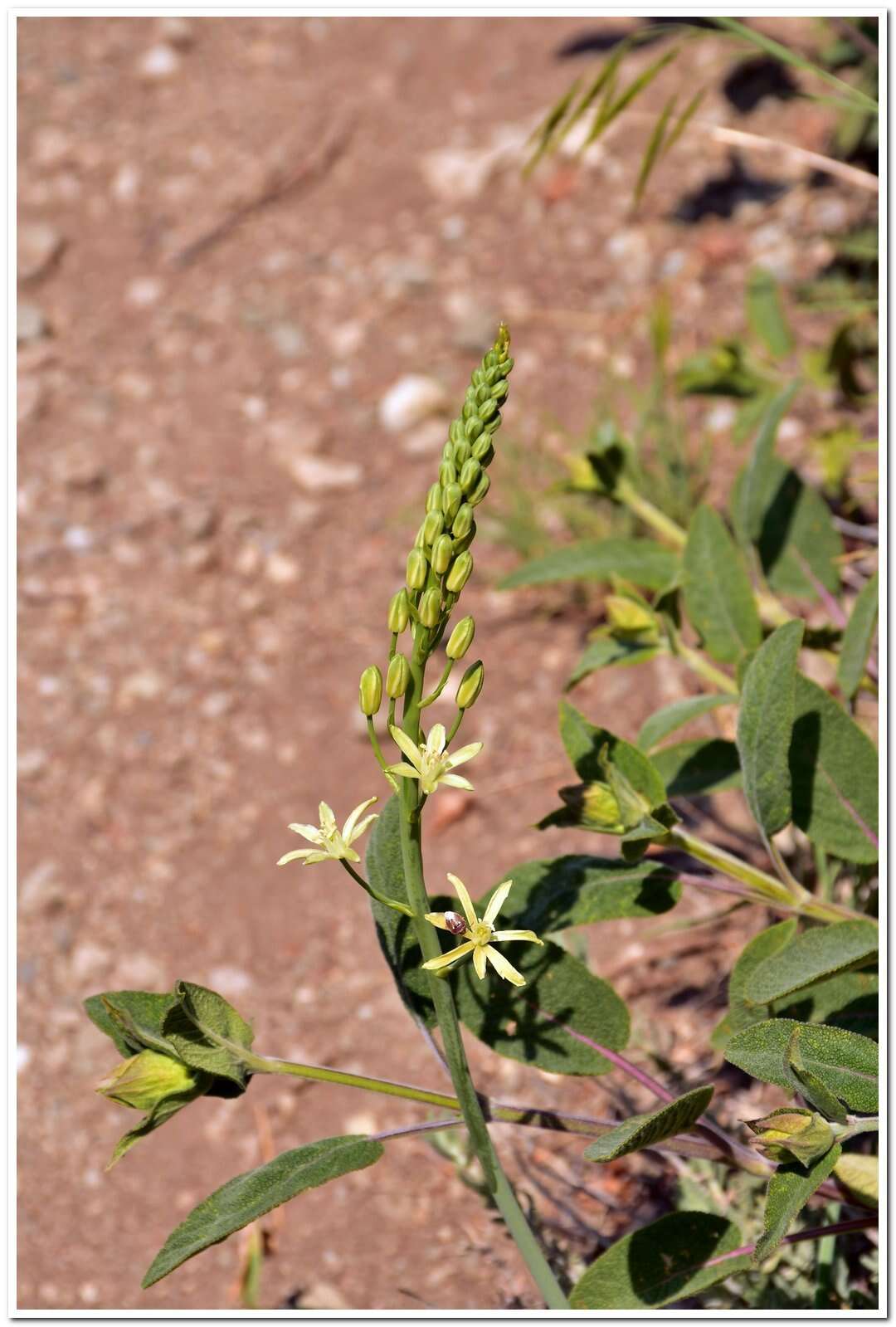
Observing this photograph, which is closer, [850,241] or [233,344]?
[850,241]

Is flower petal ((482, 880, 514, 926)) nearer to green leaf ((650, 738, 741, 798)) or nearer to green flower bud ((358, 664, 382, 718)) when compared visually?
green flower bud ((358, 664, 382, 718))

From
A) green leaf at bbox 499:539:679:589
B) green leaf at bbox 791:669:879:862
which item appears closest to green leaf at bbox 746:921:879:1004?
green leaf at bbox 791:669:879:862

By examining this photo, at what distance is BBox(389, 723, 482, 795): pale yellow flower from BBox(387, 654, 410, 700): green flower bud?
31 millimetres

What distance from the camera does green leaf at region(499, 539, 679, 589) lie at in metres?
1.89

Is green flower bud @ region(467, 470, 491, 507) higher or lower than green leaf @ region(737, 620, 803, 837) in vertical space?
higher

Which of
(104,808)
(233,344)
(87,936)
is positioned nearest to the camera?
(87,936)

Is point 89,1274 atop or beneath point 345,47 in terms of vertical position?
beneath

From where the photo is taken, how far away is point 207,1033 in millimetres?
1147

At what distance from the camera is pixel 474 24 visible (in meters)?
3.58

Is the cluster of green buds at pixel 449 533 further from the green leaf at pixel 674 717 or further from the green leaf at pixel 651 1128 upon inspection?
the green leaf at pixel 674 717

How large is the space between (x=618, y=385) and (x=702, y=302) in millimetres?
320

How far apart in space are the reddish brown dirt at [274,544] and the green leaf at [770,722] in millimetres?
720

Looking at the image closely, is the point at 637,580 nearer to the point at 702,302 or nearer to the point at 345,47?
the point at 702,302

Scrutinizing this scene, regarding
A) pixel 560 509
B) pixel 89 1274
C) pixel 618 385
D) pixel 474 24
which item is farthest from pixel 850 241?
pixel 89 1274
